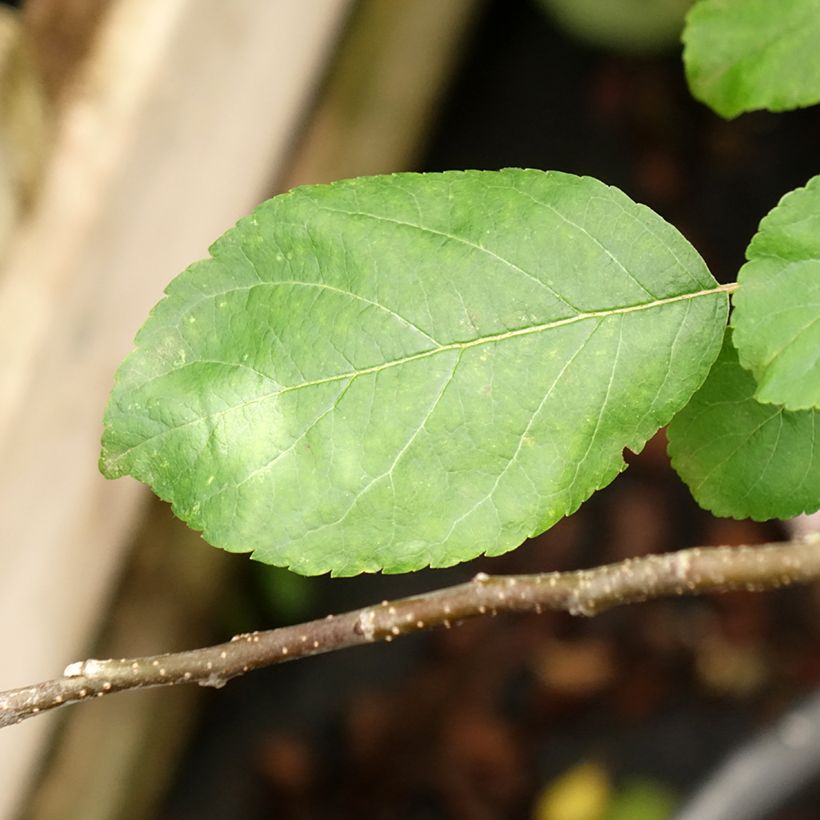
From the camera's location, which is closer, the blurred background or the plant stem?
the plant stem

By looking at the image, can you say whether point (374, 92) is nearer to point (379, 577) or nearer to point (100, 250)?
point (100, 250)

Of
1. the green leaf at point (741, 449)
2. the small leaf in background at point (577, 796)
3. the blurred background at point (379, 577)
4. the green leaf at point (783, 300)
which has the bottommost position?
the small leaf in background at point (577, 796)

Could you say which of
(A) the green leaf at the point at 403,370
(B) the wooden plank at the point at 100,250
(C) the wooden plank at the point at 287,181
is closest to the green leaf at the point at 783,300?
(A) the green leaf at the point at 403,370

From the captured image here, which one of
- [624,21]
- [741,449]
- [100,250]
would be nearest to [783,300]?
[741,449]

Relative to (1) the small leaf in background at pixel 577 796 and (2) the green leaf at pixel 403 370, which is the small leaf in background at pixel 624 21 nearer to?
(1) the small leaf in background at pixel 577 796

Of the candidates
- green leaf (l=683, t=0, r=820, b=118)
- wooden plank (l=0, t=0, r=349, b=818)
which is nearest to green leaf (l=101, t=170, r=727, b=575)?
green leaf (l=683, t=0, r=820, b=118)

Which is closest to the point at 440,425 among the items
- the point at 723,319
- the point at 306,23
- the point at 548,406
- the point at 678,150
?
the point at 548,406

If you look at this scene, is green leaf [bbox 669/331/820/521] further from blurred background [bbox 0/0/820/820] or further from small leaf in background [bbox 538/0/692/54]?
small leaf in background [bbox 538/0/692/54]
